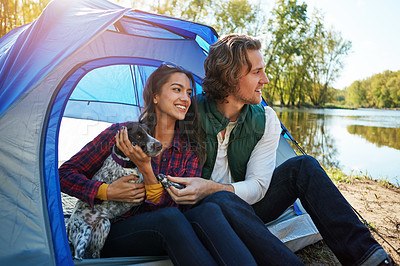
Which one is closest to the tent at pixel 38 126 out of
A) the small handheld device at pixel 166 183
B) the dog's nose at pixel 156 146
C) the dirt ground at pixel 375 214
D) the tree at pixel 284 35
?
the small handheld device at pixel 166 183

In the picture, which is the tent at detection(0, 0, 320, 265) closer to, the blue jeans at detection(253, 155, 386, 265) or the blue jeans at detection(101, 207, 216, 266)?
the blue jeans at detection(101, 207, 216, 266)

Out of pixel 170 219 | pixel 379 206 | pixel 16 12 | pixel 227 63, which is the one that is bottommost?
pixel 379 206

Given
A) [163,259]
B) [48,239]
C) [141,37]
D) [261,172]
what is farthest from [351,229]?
[141,37]

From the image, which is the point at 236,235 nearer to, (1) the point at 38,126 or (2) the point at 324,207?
(2) the point at 324,207

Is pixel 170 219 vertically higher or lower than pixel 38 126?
lower

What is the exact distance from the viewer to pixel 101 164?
1973mm

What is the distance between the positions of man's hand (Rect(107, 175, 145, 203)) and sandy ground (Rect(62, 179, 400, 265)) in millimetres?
1062

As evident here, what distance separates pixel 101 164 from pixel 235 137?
881 millimetres

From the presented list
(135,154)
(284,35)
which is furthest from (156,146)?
(284,35)

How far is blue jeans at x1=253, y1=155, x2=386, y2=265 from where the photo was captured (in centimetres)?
159

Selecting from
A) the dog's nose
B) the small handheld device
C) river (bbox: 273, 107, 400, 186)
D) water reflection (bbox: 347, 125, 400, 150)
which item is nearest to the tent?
the small handheld device

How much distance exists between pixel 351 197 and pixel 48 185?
3.34m

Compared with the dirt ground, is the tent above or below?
above

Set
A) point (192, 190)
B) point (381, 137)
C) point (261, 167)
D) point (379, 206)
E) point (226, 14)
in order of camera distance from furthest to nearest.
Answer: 1. point (226, 14)
2. point (381, 137)
3. point (379, 206)
4. point (261, 167)
5. point (192, 190)
